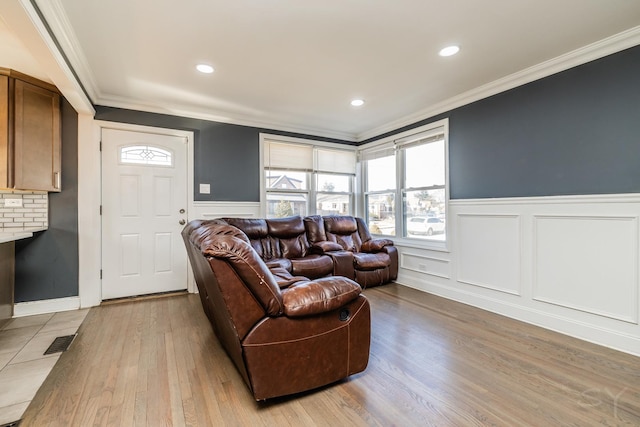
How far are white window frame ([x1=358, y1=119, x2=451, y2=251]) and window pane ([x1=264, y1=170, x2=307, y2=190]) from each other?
1140 millimetres

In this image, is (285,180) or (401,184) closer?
(401,184)

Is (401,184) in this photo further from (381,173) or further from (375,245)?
(375,245)

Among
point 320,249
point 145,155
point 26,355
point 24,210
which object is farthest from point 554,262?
point 24,210

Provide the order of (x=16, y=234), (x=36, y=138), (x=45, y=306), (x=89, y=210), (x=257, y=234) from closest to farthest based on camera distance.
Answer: (x=16, y=234), (x=36, y=138), (x=45, y=306), (x=89, y=210), (x=257, y=234)

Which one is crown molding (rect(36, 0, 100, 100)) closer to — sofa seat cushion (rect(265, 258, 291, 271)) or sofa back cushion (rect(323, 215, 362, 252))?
sofa seat cushion (rect(265, 258, 291, 271))

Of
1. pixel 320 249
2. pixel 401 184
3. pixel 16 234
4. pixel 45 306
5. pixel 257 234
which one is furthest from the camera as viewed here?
pixel 401 184

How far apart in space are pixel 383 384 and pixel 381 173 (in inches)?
142

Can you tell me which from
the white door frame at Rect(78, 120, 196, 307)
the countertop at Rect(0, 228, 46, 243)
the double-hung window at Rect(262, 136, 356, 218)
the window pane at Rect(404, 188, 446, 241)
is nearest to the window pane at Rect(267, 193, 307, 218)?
the double-hung window at Rect(262, 136, 356, 218)

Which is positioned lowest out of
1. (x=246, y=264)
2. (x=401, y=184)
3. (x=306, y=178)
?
(x=246, y=264)

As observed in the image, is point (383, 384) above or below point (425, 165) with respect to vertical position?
below

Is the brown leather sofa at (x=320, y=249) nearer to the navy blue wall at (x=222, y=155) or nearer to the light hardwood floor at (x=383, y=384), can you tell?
the navy blue wall at (x=222, y=155)

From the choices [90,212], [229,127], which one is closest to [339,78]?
[229,127]

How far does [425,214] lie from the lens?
4059mm

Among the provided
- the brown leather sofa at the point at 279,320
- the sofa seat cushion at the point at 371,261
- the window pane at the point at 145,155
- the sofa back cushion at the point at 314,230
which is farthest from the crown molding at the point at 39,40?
the sofa seat cushion at the point at 371,261
